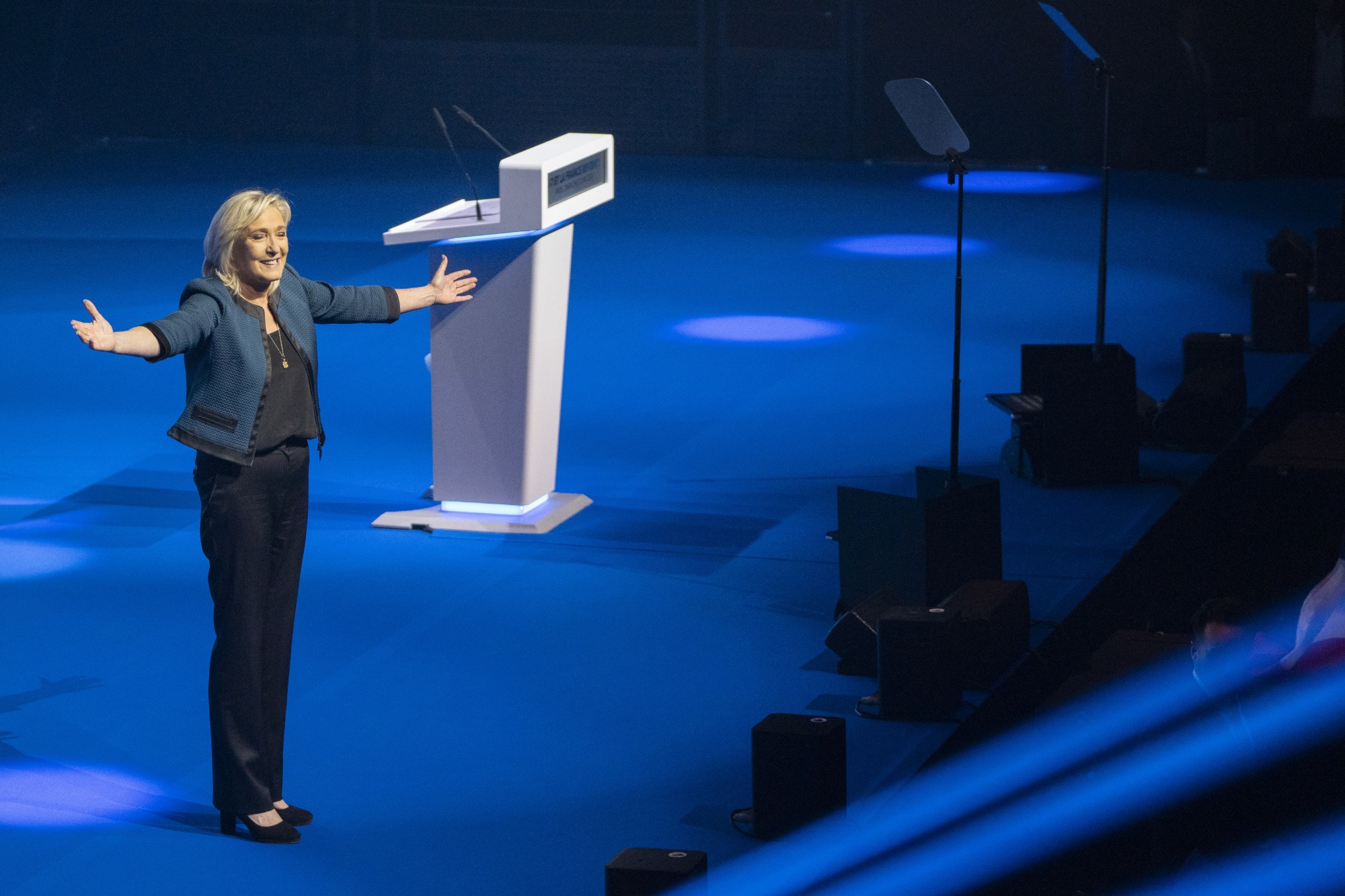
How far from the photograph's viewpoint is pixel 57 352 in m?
10.2

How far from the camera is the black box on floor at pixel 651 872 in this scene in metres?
3.71

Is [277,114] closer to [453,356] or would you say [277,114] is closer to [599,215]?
[599,215]

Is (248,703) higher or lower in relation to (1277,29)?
lower

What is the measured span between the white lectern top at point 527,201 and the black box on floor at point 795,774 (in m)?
2.64

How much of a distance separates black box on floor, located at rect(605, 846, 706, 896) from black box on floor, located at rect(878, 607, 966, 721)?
4.58 ft

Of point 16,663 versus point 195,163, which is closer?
point 16,663

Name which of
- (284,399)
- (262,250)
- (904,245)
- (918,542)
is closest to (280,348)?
(284,399)

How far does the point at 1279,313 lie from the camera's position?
32.0 ft

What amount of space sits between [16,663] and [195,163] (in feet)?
44.7

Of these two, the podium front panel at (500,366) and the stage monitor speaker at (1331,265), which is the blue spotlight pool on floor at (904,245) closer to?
the stage monitor speaker at (1331,265)

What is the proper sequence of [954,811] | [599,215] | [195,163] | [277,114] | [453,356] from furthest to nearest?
[277,114]
[195,163]
[599,215]
[453,356]
[954,811]

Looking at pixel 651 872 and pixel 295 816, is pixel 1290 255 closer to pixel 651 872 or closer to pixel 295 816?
pixel 295 816

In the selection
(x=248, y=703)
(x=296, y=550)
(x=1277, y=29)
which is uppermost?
(x=1277, y=29)

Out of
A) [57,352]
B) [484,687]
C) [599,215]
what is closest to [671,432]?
[484,687]
